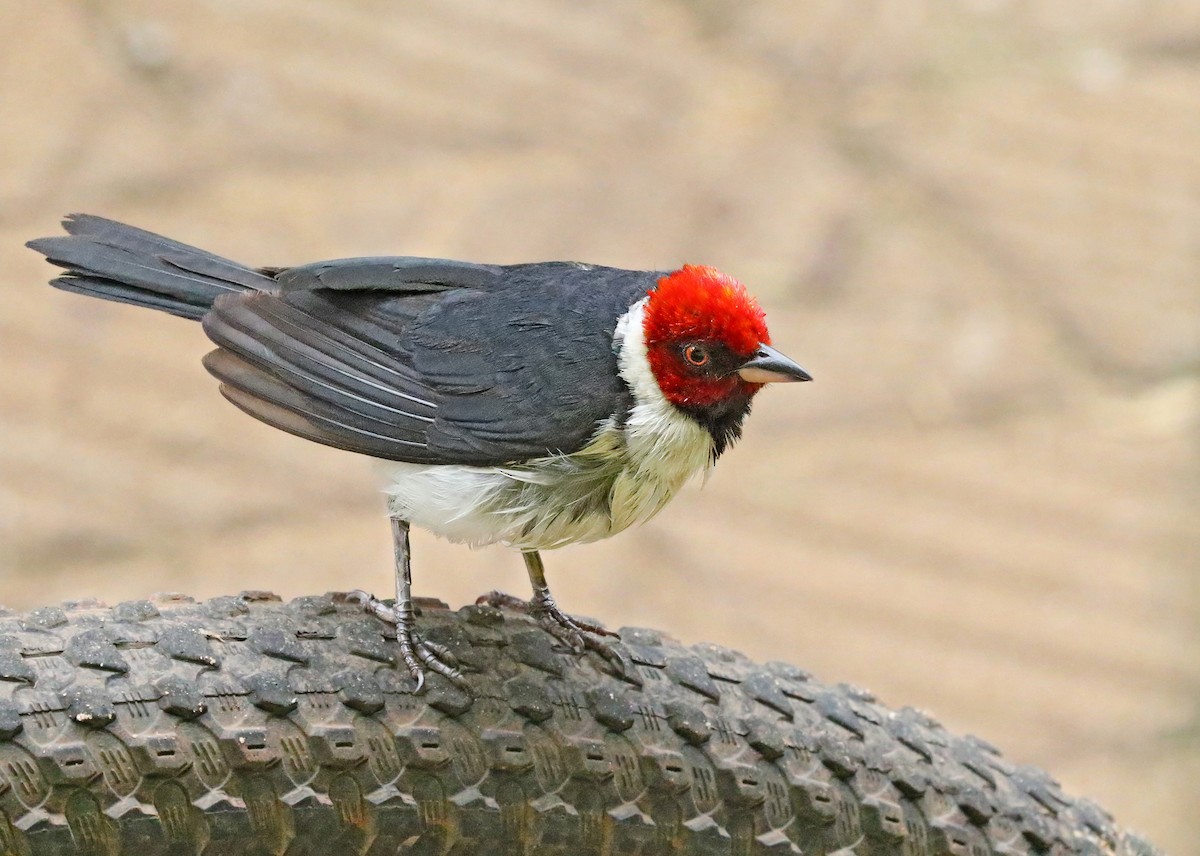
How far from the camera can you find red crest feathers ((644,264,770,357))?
2145 mm

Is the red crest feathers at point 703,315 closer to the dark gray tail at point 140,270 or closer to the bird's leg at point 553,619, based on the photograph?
the bird's leg at point 553,619

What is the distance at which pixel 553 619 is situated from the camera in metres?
2.33

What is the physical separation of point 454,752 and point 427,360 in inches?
25.0

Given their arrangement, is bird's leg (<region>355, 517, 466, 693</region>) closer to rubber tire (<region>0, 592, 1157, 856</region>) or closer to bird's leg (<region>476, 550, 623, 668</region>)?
rubber tire (<region>0, 592, 1157, 856</region>)

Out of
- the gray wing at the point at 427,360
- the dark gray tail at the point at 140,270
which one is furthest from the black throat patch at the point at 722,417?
the dark gray tail at the point at 140,270

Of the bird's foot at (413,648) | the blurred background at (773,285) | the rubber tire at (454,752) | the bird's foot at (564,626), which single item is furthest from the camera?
the blurred background at (773,285)

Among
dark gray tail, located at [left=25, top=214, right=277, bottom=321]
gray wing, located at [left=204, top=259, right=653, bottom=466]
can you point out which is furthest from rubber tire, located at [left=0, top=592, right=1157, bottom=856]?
dark gray tail, located at [left=25, top=214, right=277, bottom=321]

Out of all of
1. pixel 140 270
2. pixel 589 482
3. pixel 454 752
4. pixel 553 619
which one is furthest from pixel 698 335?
Answer: pixel 140 270

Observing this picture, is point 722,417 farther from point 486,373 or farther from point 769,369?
point 486,373

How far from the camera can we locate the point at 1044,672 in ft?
15.1

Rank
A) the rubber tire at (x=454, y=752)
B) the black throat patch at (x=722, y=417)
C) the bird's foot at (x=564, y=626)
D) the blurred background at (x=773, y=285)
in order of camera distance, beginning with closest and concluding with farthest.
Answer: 1. the rubber tire at (x=454, y=752)
2. the bird's foot at (x=564, y=626)
3. the black throat patch at (x=722, y=417)
4. the blurred background at (x=773, y=285)

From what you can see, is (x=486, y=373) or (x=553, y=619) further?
(x=553, y=619)

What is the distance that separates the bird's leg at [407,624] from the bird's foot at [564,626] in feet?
0.41

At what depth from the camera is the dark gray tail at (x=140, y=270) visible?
223 centimetres
